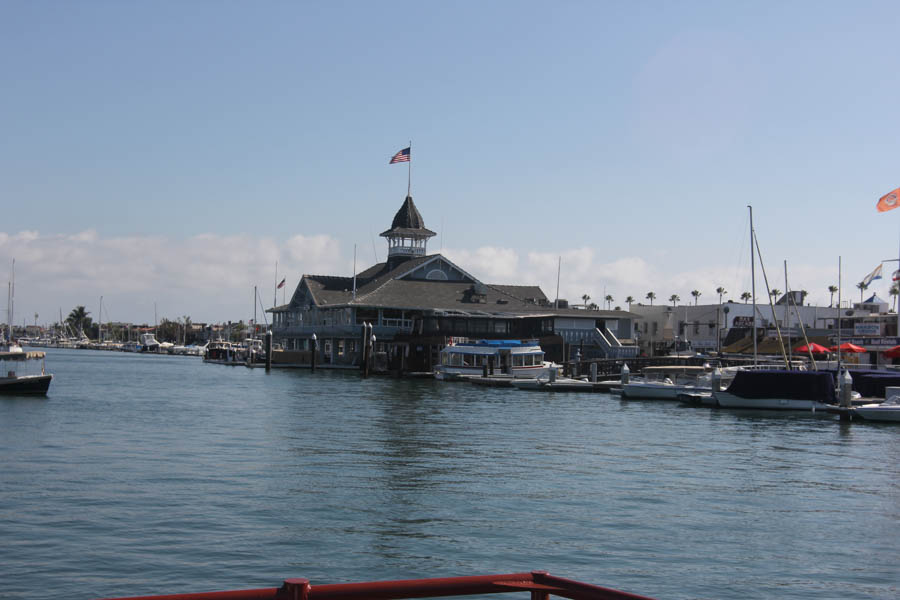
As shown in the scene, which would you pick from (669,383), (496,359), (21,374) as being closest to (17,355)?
(21,374)

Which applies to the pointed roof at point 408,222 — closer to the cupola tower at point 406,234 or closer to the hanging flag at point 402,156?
the cupola tower at point 406,234

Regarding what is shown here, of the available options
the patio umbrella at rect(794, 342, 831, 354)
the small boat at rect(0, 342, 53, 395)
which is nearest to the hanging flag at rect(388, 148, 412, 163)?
the patio umbrella at rect(794, 342, 831, 354)

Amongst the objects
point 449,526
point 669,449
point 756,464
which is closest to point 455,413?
point 669,449

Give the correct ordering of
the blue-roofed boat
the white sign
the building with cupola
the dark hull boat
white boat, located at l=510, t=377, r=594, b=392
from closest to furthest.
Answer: the blue-roofed boat → the dark hull boat → white boat, located at l=510, t=377, r=594, b=392 → the white sign → the building with cupola

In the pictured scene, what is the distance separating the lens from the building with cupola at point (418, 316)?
9319 cm

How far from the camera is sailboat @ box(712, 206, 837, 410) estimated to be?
52.3m

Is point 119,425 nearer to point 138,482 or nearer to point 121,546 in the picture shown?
point 138,482

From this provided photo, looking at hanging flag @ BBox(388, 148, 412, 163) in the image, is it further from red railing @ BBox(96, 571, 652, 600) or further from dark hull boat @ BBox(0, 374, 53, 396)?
red railing @ BBox(96, 571, 652, 600)

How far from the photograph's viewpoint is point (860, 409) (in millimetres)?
46812

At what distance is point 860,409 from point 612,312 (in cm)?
5113

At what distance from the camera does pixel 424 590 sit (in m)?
5.92

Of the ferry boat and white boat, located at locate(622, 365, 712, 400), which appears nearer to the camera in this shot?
white boat, located at locate(622, 365, 712, 400)

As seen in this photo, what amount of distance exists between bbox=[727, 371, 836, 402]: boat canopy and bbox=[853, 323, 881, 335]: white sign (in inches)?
1640

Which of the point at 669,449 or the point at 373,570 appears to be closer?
the point at 373,570
